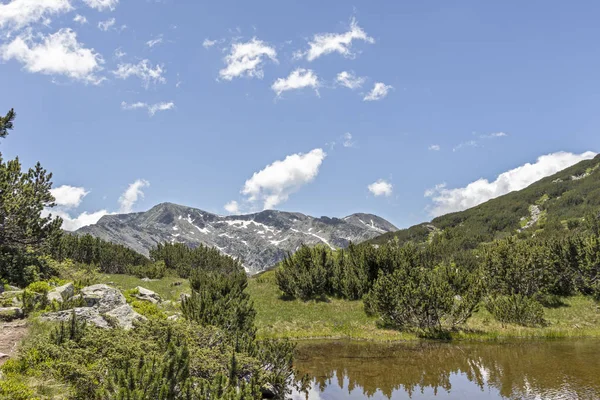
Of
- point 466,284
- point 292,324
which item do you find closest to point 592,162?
point 466,284

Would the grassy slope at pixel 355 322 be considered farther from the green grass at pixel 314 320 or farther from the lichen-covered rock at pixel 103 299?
the lichen-covered rock at pixel 103 299

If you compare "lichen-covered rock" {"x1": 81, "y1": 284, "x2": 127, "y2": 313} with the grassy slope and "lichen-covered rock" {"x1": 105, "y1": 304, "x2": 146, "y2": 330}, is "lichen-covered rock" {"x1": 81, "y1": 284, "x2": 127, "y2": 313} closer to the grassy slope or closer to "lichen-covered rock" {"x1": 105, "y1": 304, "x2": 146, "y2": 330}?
"lichen-covered rock" {"x1": 105, "y1": 304, "x2": 146, "y2": 330}

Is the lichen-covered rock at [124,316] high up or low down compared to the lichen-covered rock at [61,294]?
down

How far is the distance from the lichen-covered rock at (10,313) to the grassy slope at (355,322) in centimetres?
1674

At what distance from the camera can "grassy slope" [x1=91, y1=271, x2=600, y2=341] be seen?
29.6 meters

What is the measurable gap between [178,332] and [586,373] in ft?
63.3

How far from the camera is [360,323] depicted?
32906 millimetres

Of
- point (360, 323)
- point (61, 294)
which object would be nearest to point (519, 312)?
point (360, 323)

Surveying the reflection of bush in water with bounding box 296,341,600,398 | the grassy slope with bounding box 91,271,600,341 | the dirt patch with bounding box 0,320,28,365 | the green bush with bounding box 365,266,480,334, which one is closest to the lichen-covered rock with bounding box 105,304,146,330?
the dirt patch with bounding box 0,320,28,365

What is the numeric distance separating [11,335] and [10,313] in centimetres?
335

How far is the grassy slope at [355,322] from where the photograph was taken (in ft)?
97.0

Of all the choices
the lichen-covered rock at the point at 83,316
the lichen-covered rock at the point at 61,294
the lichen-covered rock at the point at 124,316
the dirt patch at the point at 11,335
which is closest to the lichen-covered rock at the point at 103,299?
the lichen-covered rock at the point at 61,294

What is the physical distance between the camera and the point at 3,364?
11836 millimetres

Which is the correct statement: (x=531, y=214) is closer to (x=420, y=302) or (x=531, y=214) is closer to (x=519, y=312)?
(x=519, y=312)
